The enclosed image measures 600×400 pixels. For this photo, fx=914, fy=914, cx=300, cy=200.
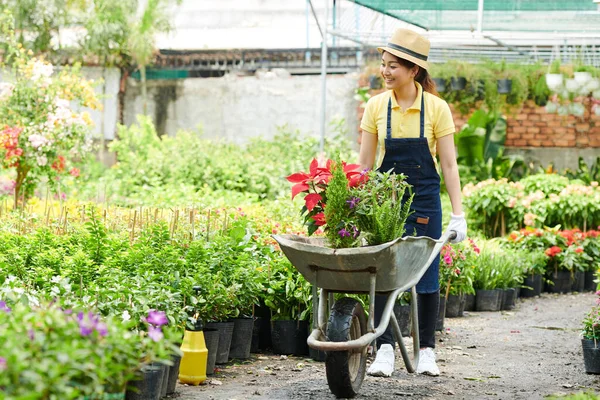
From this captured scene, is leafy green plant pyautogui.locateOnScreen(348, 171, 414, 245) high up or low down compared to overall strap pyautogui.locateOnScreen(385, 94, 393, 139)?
down

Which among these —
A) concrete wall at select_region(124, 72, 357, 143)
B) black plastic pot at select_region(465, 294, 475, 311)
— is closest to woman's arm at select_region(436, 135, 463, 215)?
black plastic pot at select_region(465, 294, 475, 311)

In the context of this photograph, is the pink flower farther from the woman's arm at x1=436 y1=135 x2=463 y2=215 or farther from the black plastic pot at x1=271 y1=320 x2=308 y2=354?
the woman's arm at x1=436 y1=135 x2=463 y2=215

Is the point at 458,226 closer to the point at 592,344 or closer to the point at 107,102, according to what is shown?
the point at 592,344

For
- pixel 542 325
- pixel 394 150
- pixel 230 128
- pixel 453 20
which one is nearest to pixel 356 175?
pixel 394 150

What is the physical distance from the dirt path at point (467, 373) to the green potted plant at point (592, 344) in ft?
0.22

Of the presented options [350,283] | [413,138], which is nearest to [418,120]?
[413,138]

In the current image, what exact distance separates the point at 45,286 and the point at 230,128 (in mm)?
9896

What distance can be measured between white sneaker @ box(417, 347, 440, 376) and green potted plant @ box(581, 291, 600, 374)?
0.94 metres

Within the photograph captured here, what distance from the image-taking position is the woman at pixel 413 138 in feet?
16.1

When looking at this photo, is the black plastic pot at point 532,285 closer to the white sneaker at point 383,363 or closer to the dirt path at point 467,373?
the dirt path at point 467,373

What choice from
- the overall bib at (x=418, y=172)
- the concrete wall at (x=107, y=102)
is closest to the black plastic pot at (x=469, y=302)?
the overall bib at (x=418, y=172)

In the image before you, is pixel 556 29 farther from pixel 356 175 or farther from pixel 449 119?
pixel 356 175

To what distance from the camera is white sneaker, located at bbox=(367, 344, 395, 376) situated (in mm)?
4980

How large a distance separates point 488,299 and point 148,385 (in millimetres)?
4846
